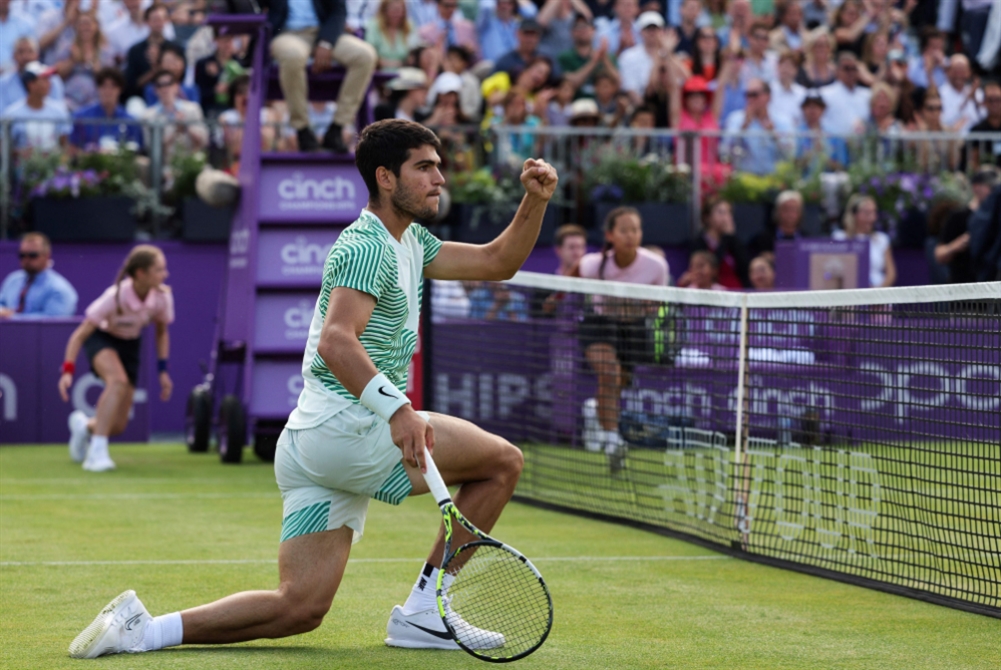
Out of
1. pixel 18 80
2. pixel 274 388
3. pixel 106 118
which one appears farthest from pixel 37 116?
pixel 274 388

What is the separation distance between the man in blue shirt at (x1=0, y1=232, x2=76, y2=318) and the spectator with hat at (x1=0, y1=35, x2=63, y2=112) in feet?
8.36

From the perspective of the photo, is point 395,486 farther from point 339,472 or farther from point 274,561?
point 274,561

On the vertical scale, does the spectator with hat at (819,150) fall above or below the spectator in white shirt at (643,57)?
below

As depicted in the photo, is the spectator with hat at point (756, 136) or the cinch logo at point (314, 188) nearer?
the cinch logo at point (314, 188)

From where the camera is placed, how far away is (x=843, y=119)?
1900cm

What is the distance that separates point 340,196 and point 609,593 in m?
6.81

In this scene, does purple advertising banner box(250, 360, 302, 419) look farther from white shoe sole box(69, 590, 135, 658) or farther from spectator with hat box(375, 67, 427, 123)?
white shoe sole box(69, 590, 135, 658)

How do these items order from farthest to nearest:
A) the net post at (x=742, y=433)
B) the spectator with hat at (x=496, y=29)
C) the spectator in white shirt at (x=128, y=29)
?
the spectator with hat at (x=496, y=29) < the spectator in white shirt at (x=128, y=29) < the net post at (x=742, y=433)

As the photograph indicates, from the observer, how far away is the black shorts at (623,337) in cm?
1041

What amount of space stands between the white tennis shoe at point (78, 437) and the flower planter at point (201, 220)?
3043mm

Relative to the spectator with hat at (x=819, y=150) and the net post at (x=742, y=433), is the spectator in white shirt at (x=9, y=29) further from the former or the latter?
the net post at (x=742, y=433)

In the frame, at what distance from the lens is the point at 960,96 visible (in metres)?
19.9

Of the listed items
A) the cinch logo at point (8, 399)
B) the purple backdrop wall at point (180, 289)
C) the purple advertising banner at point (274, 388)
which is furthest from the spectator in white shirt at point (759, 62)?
the cinch logo at point (8, 399)

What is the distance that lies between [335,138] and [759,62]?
7910mm
